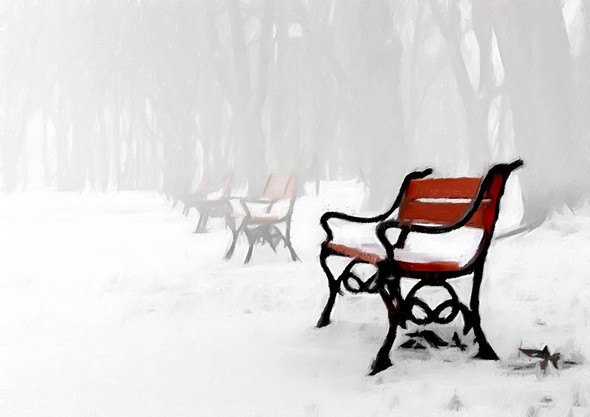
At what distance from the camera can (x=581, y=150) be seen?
9766mm

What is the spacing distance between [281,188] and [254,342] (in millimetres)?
4629

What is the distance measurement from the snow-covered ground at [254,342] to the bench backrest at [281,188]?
2.76 feet

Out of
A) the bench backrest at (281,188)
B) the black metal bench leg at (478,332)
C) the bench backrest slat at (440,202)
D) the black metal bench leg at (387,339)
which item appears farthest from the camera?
the bench backrest at (281,188)

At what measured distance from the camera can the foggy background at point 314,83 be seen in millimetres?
9664

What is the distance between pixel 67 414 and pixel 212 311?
229 centimetres

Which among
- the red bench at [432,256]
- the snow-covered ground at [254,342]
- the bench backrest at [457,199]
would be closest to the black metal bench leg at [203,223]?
the snow-covered ground at [254,342]

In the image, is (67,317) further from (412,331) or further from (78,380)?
(412,331)

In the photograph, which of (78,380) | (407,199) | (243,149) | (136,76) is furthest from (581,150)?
(136,76)

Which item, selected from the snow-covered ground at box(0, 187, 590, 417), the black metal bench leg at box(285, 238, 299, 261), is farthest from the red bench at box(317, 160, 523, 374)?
the black metal bench leg at box(285, 238, 299, 261)

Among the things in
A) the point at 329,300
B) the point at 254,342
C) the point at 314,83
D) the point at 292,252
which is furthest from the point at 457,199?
the point at 314,83

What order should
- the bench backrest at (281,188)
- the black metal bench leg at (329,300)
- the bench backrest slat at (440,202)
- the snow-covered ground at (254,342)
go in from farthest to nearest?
the bench backrest at (281,188) < the black metal bench leg at (329,300) < the bench backrest slat at (440,202) < the snow-covered ground at (254,342)

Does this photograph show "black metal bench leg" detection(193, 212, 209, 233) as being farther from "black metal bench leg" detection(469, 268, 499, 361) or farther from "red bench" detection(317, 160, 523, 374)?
"black metal bench leg" detection(469, 268, 499, 361)

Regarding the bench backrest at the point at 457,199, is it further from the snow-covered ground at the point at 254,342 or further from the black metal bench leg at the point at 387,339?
the snow-covered ground at the point at 254,342

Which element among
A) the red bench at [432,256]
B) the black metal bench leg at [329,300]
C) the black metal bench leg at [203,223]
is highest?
the red bench at [432,256]
